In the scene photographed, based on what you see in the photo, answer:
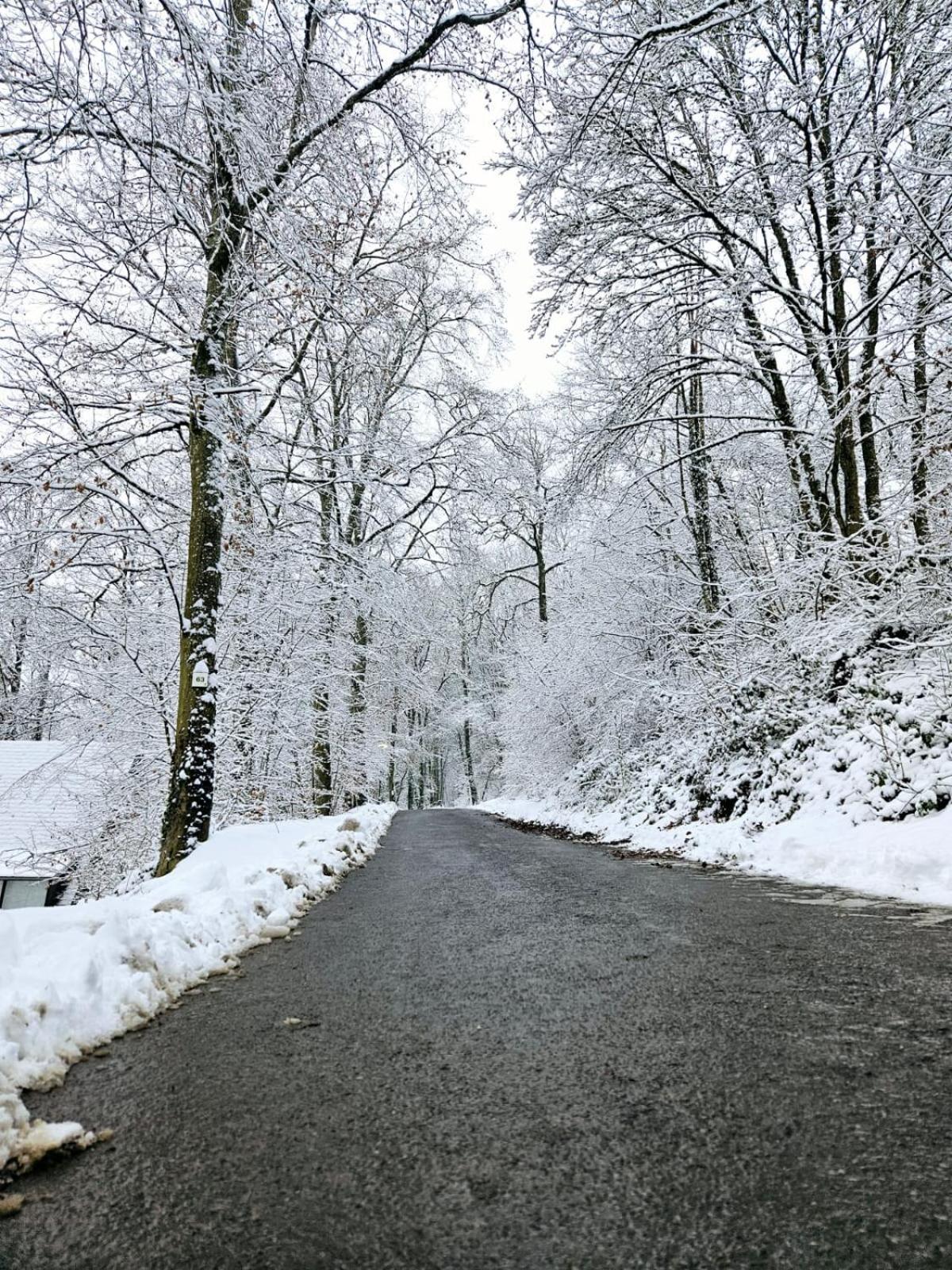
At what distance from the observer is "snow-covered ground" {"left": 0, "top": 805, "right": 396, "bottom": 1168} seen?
1.92m

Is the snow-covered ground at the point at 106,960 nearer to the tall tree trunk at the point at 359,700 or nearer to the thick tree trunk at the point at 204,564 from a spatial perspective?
the thick tree trunk at the point at 204,564

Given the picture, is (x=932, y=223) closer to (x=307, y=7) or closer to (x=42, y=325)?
(x=307, y=7)

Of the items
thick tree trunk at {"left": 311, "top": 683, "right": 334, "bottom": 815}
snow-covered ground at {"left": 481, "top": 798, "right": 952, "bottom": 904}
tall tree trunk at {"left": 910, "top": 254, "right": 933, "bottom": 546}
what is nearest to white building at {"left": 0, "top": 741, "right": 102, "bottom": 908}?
thick tree trunk at {"left": 311, "top": 683, "right": 334, "bottom": 815}

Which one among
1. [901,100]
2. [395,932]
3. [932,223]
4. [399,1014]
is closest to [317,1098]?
[399,1014]

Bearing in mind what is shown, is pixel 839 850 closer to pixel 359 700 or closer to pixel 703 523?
pixel 703 523

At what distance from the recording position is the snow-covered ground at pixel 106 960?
192 cm

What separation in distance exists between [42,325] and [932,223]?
864 cm

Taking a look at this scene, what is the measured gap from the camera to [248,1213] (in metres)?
1.27

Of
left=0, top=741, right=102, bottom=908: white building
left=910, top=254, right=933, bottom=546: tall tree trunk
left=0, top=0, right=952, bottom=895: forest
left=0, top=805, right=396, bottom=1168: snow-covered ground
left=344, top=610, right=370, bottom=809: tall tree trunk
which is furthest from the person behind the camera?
left=344, top=610, right=370, bottom=809: tall tree trunk

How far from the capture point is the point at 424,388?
1391cm

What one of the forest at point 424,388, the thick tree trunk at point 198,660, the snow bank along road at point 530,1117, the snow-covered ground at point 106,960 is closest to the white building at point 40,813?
the forest at point 424,388

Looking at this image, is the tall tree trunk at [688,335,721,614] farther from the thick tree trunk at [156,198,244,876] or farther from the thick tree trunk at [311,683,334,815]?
the thick tree trunk at [156,198,244,876]

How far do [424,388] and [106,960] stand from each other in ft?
42.2

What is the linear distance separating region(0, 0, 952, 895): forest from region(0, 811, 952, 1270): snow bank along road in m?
4.10
